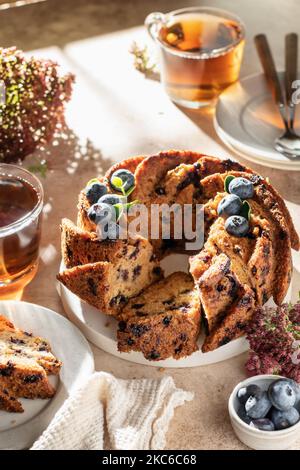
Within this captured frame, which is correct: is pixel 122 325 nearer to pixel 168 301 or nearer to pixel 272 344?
pixel 168 301

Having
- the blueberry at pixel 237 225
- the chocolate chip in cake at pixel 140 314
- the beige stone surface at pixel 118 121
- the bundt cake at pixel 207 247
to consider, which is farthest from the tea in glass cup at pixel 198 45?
the chocolate chip in cake at pixel 140 314

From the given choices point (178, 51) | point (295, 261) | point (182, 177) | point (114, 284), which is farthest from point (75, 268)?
point (178, 51)

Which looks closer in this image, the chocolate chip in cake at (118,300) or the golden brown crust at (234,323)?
the golden brown crust at (234,323)

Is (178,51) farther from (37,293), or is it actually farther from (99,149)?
(37,293)

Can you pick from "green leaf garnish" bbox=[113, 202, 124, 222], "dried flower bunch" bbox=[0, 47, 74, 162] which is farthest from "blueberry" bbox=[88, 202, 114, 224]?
"dried flower bunch" bbox=[0, 47, 74, 162]

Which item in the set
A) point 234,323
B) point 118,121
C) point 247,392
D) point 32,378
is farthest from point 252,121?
point 32,378

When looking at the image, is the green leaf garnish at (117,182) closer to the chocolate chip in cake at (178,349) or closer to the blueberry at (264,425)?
the chocolate chip in cake at (178,349)

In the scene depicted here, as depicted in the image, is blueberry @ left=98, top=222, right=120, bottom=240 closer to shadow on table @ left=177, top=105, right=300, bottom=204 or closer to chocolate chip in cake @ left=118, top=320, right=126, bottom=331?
chocolate chip in cake @ left=118, top=320, right=126, bottom=331
